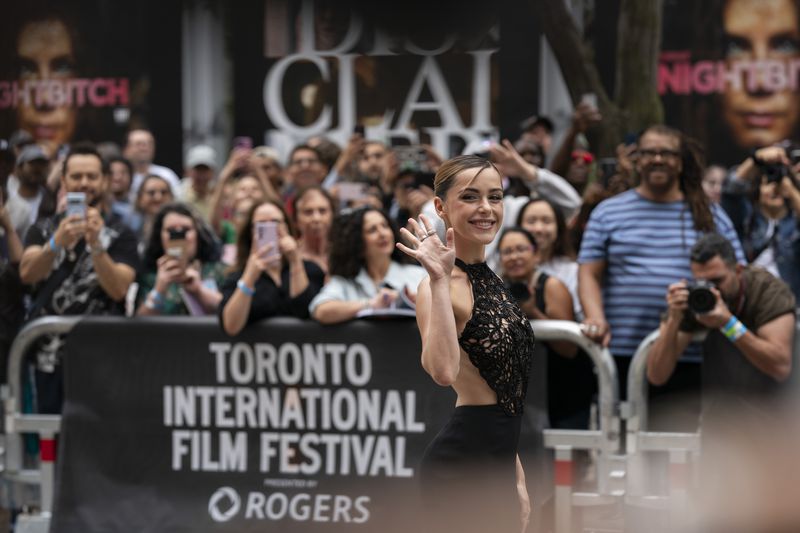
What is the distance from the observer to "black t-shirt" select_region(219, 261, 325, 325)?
21.8 ft

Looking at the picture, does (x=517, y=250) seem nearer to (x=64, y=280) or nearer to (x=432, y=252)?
(x=64, y=280)

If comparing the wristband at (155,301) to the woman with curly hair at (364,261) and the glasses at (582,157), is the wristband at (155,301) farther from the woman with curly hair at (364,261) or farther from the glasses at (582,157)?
the glasses at (582,157)

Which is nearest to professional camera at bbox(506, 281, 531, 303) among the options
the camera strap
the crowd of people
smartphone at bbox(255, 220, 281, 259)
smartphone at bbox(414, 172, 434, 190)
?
the crowd of people

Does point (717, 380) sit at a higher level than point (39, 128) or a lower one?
lower

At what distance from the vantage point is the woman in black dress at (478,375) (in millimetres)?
4410

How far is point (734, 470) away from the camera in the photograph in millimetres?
6191

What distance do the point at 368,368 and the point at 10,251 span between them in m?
2.35

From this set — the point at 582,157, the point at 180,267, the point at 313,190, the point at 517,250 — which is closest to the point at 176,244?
the point at 180,267

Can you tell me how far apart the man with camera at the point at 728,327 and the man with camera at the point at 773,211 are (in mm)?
1248

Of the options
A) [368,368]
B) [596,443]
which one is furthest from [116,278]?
[596,443]

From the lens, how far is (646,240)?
685cm

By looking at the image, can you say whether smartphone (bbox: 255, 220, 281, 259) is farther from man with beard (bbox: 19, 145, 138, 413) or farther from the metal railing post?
the metal railing post

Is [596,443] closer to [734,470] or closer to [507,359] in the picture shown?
[734,470]

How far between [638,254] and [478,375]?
2585 mm
